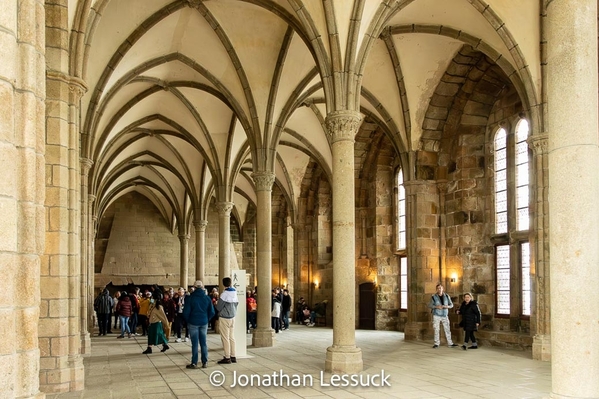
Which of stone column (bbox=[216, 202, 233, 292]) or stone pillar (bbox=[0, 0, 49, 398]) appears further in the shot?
stone column (bbox=[216, 202, 233, 292])

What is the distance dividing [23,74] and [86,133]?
39.2 feet

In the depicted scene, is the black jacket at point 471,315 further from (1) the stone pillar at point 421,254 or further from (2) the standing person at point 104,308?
(2) the standing person at point 104,308

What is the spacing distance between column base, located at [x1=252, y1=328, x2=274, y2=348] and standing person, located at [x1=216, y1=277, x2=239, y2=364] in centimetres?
368

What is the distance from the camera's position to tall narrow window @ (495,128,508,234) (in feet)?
56.0

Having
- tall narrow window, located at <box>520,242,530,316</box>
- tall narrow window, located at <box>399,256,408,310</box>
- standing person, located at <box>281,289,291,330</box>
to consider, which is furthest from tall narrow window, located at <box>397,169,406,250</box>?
tall narrow window, located at <box>520,242,530,316</box>

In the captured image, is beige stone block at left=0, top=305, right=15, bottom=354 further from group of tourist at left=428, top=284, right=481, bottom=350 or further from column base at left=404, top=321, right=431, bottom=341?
column base at left=404, top=321, right=431, bottom=341

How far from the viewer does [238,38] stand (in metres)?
15.5

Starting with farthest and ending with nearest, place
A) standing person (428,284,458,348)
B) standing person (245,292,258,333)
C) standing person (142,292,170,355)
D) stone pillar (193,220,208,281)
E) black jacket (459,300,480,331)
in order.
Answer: stone pillar (193,220,208,281) < standing person (245,292,258,333) < standing person (428,284,458,348) < black jacket (459,300,480,331) < standing person (142,292,170,355)

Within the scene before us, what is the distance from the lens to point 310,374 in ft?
35.8

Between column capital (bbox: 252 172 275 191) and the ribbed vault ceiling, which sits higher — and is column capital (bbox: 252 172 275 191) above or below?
below

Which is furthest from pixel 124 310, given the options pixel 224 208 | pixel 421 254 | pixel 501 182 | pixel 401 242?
pixel 501 182

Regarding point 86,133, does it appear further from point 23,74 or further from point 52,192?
point 23,74

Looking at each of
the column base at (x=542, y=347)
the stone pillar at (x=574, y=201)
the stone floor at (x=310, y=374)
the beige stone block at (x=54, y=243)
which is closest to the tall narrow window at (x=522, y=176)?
the stone floor at (x=310, y=374)

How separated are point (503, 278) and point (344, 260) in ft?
23.8
